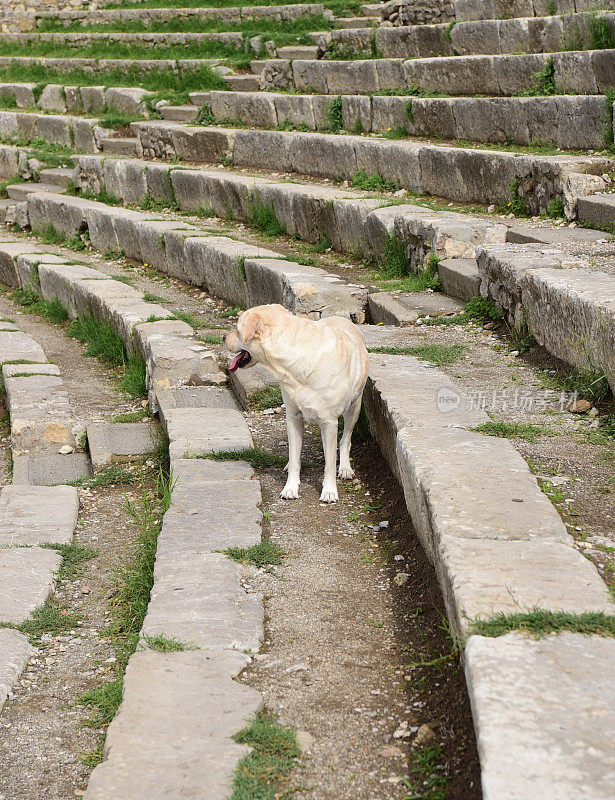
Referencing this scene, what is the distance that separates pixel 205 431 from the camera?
6.24 metres

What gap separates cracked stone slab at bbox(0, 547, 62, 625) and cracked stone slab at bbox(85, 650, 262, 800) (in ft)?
3.76

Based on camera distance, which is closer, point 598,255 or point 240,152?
point 598,255

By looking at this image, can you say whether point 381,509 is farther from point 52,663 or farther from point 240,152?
point 240,152

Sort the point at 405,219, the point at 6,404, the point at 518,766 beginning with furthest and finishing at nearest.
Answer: the point at 405,219 < the point at 6,404 < the point at 518,766

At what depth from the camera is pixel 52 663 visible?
13.4 feet

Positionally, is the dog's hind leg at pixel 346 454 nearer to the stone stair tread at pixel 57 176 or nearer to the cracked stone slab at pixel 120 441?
the cracked stone slab at pixel 120 441

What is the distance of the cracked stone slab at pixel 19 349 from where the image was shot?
29.7ft

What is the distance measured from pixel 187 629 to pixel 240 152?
11.9 meters

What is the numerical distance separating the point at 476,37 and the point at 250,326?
9238mm

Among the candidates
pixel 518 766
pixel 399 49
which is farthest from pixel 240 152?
pixel 518 766

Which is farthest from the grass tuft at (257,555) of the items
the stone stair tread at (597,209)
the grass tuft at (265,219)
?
the grass tuft at (265,219)

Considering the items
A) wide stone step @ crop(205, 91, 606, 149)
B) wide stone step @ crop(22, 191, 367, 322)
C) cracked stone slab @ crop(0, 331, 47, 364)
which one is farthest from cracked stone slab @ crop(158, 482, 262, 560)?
wide stone step @ crop(205, 91, 606, 149)

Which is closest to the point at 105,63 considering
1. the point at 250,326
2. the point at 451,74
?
the point at 451,74

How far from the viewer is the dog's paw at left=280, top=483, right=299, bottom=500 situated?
517 cm
